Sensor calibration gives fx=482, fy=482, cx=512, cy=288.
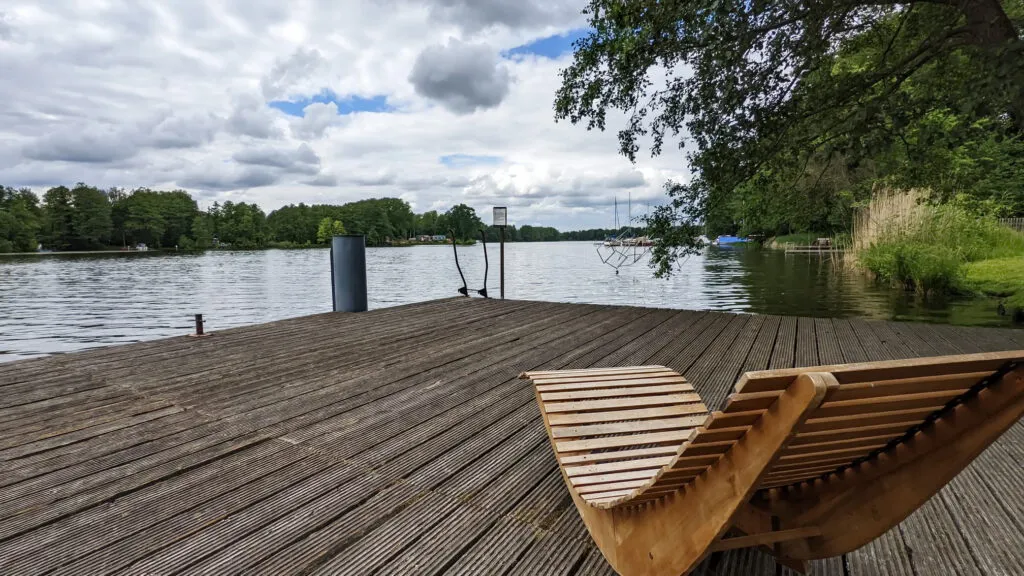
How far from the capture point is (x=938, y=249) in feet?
38.0

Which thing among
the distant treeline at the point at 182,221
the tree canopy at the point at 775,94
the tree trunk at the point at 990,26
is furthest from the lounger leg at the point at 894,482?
the distant treeline at the point at 182,221

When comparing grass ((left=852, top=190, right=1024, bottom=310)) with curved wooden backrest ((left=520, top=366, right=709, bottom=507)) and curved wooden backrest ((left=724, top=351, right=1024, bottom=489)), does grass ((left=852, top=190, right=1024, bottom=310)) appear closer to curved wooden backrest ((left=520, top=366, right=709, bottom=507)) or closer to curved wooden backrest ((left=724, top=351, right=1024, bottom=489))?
curved wooden backrest ((left=520, top=366, right=709, bottom=507))

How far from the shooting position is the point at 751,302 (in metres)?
12.9

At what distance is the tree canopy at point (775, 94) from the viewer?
5625 mm

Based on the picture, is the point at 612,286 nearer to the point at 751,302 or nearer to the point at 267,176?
the point at 751,302

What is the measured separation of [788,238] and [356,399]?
48038 millimetres

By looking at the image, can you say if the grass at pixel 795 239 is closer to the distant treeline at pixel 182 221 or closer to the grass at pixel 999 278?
the distant treeline at pixel 182 221

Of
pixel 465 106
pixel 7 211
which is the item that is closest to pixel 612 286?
pixel 465 106

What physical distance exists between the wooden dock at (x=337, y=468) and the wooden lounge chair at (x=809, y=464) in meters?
0.27

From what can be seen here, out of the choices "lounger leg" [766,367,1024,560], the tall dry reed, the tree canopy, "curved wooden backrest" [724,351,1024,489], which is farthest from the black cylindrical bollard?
the tall dry reed

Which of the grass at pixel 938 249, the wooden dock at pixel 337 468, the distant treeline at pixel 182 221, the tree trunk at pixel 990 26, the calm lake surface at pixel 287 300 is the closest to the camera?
the wooden dock at pixel 337 468

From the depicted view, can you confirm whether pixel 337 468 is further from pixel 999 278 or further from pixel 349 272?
pixel 999 278

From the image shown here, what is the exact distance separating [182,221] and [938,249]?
85.3 metres

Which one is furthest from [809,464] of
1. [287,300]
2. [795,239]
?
[795,239]
